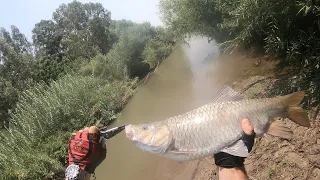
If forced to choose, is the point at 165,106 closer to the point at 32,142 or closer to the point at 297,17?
the point at 32,142

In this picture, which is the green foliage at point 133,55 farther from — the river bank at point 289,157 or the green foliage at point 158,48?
the river bank at point 289,157

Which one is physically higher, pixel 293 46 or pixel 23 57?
pixel 23 57

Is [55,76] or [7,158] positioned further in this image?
[55,76]

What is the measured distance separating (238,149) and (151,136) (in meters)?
0.67

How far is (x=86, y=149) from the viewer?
2.78 metres

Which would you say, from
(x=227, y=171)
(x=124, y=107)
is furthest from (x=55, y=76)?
(x=227, y=171)

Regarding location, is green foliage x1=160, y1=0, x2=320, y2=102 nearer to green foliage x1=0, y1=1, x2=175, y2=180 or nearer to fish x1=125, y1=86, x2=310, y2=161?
fish x1=125, y1=86, x2=310, y2=161

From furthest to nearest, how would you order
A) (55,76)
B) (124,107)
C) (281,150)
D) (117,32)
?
1. (117,32)
2. (55,76)
3. (124,107)
4. (281,150)

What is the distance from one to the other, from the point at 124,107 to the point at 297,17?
11240 millimetres

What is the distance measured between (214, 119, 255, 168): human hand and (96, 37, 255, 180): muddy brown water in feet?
17.3

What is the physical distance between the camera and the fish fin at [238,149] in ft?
7.55

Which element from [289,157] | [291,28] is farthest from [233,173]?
[291,28]

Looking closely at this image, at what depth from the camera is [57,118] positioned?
13.7 metres

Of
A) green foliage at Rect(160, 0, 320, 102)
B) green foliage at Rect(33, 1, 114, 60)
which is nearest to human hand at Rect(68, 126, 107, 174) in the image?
green foliage at Rect(160, 0, 320, 102)
